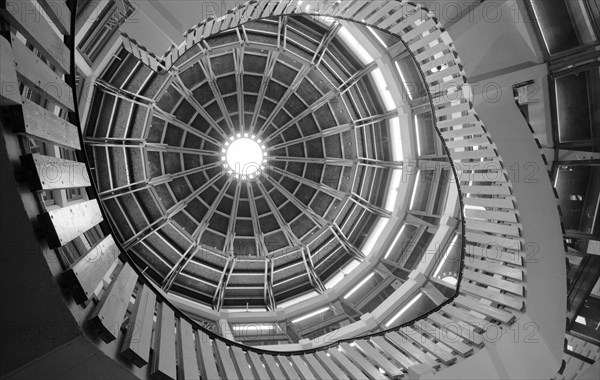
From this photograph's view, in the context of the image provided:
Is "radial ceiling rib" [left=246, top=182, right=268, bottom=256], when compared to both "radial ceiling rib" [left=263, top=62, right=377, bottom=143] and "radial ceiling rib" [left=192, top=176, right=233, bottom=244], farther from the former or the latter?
"radial ceiling rib" [left=263, top=62, right=377, bottom=143]

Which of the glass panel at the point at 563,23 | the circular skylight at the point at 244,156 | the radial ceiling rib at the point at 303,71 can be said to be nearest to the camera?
the glass panel at the point at 563,23

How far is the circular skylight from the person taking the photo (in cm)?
1841

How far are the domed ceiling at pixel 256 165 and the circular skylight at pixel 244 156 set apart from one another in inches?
3.9

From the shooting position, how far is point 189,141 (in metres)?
18.0

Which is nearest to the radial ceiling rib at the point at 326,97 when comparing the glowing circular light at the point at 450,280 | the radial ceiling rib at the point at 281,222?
the radial ceiling rib at the point at 281,222

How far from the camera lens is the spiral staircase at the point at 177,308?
4590 millimetres

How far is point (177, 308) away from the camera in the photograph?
32.3ft

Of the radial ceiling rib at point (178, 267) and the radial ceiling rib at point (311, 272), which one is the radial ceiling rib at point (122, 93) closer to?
the radial ceiling rib at point (178, 267)

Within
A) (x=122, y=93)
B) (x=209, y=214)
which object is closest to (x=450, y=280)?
(x=209, y=214)

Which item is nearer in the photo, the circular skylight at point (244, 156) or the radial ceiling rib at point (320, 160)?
the radial ceiling rib at point (320, 160)

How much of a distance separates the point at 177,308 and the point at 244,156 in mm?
10085

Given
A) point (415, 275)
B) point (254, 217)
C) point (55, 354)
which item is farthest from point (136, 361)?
point (254, 217)

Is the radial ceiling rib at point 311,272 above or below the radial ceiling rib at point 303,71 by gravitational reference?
below

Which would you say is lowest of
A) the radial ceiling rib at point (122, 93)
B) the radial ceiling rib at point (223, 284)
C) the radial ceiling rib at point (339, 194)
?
the radial ceiling rib at point (223, 284)
